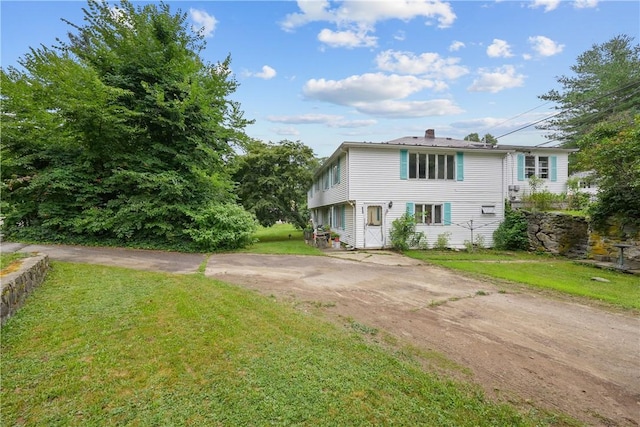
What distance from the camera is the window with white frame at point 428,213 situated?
1362cm

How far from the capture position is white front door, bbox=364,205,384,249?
13203mm

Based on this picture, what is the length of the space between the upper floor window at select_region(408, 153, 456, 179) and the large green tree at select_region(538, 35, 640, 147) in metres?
13.5

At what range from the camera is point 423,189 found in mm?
13578

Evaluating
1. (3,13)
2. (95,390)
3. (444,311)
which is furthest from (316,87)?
(95,390)

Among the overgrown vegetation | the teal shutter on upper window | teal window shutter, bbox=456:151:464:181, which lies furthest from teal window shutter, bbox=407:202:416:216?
the teal shutter on upper window

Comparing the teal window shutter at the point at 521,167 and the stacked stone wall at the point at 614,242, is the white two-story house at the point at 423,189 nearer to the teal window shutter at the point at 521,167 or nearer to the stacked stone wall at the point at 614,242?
the teal window shutter at the point at 521,167

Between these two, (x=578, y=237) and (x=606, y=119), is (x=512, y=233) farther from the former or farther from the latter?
(x=606, y=119)

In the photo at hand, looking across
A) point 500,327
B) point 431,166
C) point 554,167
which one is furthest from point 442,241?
point 500,327

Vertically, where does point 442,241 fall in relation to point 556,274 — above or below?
above

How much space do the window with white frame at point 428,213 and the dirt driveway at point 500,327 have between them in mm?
5890

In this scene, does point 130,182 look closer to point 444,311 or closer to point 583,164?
point 444,311

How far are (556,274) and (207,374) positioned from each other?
974 centimetres

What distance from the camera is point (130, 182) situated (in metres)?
10.2

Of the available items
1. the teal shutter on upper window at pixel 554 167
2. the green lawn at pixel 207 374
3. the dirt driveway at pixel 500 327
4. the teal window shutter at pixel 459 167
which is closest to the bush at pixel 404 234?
the teal window shutter at pixel 459 167
